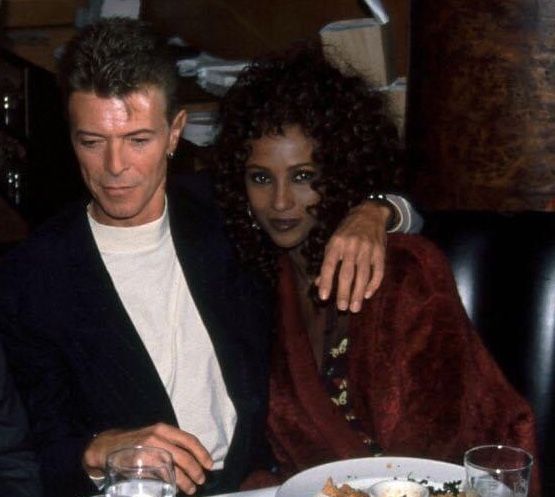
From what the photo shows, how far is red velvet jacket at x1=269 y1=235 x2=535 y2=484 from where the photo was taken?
6.00 ft

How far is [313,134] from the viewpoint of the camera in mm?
2025

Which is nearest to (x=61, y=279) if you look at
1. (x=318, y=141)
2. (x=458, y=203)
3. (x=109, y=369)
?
(x=109, y=369)

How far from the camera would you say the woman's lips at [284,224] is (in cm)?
200

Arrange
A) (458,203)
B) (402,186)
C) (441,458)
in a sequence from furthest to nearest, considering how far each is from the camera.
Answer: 1. (458,203)
2. (402,186)
3. (441,458)

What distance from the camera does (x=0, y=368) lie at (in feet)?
5.63

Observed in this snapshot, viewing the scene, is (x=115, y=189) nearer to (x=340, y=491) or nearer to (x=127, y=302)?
(x=127, y=302)

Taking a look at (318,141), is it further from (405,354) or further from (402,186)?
(405,354)

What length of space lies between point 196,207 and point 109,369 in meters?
0.38

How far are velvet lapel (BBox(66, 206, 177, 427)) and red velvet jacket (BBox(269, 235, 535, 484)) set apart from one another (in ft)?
0.78

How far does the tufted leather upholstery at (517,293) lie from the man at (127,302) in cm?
17

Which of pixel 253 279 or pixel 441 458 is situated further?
pixel 253 279

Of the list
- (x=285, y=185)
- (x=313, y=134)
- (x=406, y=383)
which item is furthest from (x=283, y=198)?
(x=406, y=383)

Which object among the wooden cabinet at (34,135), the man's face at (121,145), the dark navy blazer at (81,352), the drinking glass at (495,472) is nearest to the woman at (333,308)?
the dark navy blazer at (81,352)

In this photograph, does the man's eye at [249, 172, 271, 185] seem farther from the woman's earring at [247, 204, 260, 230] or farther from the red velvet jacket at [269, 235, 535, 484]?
the red velvet jacket at [269, 235, 535, 484]
